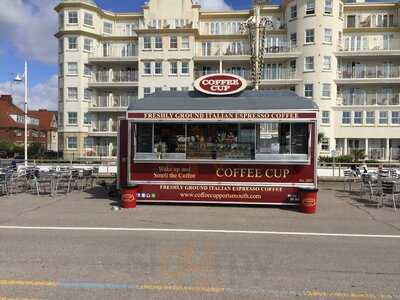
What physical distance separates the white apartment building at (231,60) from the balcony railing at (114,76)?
116 millimetres

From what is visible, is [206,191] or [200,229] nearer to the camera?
[200,229]

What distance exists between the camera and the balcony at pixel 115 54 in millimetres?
45906

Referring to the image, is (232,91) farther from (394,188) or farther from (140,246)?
(140,246)

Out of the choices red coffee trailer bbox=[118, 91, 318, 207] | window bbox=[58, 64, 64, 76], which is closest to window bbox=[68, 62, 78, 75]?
window bbox=[58, 64, 64, 76]

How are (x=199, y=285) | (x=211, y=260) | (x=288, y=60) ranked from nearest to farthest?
(x=199, y=285) → (x=211, y=260) → (x=288, y=60)

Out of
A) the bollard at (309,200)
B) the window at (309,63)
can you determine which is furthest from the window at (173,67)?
the bollard at (309,200)

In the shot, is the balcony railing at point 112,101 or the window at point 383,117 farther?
the balcony railing at point 112,101

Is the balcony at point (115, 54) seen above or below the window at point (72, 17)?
below

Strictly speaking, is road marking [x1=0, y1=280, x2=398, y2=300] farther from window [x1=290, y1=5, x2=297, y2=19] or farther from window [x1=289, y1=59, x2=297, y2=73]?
window [x1=290, y1=5, x2=297, y2=19]

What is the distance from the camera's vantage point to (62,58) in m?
46.4

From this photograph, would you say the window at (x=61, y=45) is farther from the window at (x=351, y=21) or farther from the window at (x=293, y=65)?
the window at (x=351, y=21)

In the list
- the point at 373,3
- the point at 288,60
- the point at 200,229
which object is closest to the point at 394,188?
the point at 200,229

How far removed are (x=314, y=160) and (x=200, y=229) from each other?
4870mm

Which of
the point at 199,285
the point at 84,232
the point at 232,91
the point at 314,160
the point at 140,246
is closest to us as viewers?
the point at 199,285
